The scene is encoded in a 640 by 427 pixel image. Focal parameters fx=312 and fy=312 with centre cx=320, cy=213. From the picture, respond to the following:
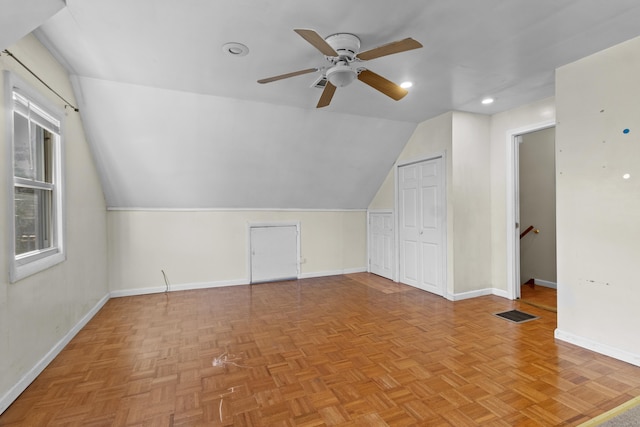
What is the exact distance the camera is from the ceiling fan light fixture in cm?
231

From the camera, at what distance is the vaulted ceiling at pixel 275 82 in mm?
2025

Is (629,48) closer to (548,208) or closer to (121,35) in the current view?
(548,208)

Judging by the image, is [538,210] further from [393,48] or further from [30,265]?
[30,265]

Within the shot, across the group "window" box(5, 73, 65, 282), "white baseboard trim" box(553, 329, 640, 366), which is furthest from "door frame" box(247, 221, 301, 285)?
"white baseboard trim" box(553, 329, 640, 366)

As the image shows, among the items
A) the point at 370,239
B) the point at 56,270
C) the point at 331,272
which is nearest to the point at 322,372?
the point at 56,270

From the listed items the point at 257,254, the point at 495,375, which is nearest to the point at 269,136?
the point at 257,254

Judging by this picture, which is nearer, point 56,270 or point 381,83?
point 381,83

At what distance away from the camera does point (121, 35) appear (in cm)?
225

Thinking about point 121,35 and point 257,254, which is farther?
point 257,254

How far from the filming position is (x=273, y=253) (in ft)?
16.9

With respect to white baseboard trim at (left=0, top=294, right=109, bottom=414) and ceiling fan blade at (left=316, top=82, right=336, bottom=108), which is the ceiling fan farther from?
white baseboard trim at (left=0, top=294, right=109, bottom=414)

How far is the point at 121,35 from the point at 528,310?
4703mm

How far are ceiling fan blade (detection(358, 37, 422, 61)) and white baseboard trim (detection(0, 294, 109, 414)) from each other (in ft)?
9.98

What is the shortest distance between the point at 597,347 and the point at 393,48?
9.40 ft
